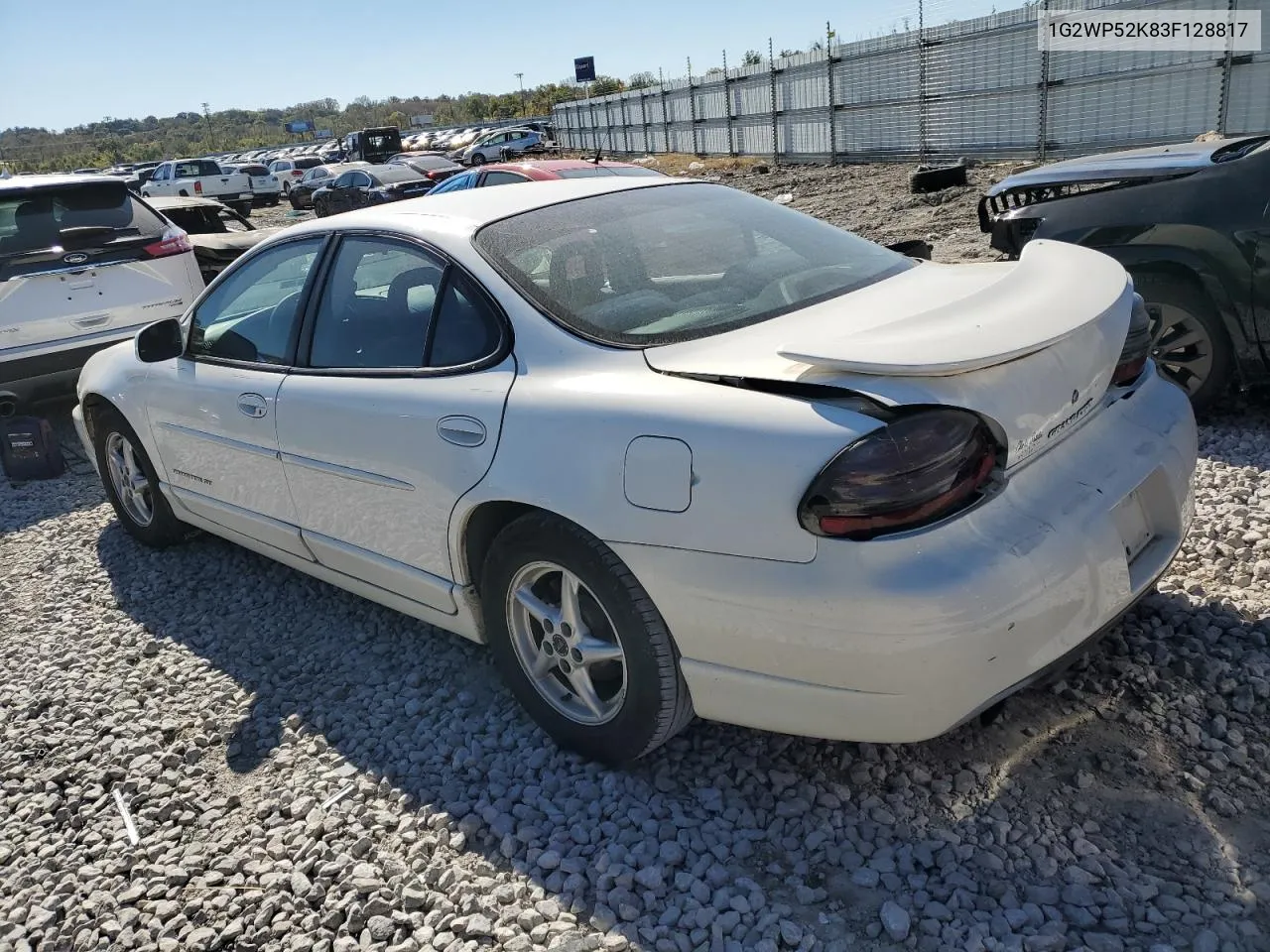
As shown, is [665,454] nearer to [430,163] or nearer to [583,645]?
[583,645]

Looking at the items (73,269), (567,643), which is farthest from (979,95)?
(567,643)

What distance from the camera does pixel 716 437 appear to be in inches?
88.7

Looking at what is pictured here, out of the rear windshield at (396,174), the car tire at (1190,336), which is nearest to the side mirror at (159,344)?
the car tire at (1190,336)

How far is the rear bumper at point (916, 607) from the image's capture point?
2.10 meters

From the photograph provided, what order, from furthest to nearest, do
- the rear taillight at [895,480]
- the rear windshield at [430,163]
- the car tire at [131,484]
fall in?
the rear windshield at [430,163]
the car tire at [131,484]
the rear taillight at [895,480]

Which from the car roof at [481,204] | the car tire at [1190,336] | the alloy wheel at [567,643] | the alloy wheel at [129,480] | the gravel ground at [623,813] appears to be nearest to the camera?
the gravel ground at [623,813]

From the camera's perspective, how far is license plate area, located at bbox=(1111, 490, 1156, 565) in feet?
8.04

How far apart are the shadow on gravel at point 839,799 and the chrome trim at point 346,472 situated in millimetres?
779

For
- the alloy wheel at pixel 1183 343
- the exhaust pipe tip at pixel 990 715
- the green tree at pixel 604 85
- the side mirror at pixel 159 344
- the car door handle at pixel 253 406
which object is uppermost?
the green tree at pixel 604 85

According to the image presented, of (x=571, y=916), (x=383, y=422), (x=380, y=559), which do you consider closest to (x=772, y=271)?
(x=383, y=422)

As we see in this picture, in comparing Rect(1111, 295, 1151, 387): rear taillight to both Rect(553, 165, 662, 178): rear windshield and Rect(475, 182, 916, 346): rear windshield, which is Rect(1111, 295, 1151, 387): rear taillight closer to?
Rect(475, 182, 916, 346): rear windshield

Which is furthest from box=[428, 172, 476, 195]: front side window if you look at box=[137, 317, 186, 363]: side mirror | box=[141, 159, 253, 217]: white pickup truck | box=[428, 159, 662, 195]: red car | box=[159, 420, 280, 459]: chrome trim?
box=[141, 159, 253, 217]: white pickup truck

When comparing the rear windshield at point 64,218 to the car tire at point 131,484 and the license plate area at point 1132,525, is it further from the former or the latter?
the license plate area at point 1132,525

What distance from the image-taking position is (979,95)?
18484mm
